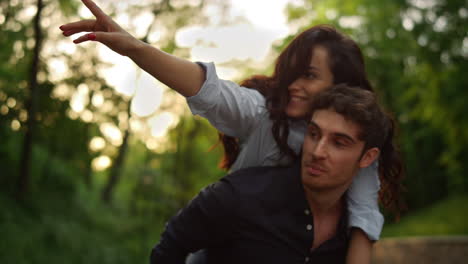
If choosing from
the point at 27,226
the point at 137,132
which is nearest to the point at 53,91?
the point at 27,226

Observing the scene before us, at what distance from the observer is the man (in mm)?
2555

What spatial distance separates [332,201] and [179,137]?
1884cm

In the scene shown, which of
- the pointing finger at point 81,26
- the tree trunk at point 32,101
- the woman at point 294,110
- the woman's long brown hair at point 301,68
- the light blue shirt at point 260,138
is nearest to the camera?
the pointing finger at point 81,26

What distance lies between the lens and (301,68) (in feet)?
9.78

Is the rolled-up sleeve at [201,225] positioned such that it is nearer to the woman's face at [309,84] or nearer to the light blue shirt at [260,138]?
the light blue shirt at [260,138]

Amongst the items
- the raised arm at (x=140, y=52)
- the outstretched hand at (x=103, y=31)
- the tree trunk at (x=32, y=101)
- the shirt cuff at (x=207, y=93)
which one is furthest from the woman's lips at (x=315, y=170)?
the tree trunk at (x=32, y=101)

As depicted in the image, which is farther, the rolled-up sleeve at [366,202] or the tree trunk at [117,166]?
the tree trunk at [117,166]

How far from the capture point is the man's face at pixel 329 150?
2.57 meters

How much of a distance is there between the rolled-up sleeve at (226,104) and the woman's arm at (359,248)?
2.81ft

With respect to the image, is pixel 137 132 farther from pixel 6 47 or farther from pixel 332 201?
pixel 332 201

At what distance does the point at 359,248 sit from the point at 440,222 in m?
18.7

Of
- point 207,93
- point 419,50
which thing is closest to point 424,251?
Result: point 419,50

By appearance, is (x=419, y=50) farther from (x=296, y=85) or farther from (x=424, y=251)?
(x=296, y=85)

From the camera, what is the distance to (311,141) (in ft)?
8.61
